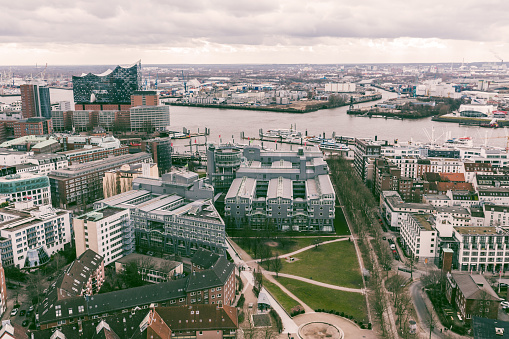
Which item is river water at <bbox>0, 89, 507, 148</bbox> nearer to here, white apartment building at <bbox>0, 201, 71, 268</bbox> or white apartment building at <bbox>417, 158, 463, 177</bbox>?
white apartment building at <bbox>417, 158, 463, 177</bbox>

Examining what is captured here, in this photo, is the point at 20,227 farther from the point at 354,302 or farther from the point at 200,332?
the point at 354,302

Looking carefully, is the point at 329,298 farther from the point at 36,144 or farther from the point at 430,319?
the point at 36,144

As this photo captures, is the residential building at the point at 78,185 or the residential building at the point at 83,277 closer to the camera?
the residential building at the point at 83,277

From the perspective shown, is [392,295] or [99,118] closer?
[392,295]

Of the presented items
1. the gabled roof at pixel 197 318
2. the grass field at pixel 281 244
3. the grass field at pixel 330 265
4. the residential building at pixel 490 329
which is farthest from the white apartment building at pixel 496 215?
the gabled roof at pixel 197 318

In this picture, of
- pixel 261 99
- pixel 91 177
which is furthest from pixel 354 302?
pixel 261 99

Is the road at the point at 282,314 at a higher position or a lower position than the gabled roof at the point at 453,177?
lower

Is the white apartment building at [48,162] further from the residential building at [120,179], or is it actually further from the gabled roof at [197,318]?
the gabled roof at [197,318]
